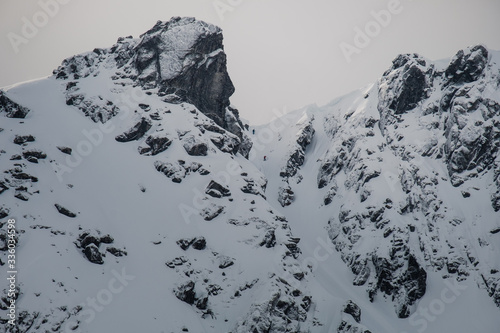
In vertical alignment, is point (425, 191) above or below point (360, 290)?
above

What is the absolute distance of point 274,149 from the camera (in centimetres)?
12088

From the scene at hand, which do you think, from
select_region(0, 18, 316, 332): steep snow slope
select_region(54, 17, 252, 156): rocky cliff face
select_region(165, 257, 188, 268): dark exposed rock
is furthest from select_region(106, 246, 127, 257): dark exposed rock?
select_region(54, 17, 252, 156): rocky cliff face

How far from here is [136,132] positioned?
3029 inches

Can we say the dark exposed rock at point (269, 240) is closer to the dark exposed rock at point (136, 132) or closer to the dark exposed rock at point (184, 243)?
the dark exposed rock at point (184, 243)

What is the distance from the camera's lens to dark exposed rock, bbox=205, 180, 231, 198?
6712 centimetres

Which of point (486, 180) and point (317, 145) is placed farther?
point (317, 145)

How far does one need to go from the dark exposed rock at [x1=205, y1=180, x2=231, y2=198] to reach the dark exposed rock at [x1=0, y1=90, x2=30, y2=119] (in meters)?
38.1

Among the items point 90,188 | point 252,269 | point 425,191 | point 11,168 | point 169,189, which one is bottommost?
point 425,191

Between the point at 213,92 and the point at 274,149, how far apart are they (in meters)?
34.7

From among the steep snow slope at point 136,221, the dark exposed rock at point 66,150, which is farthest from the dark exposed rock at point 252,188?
the dark exposed rock at point 66,150

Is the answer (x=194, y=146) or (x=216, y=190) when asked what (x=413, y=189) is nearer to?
(x=216, y=190)

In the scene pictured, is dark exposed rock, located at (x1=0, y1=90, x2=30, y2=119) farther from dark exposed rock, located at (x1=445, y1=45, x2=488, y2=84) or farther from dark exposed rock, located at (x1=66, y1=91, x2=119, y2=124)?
dark exposed rock, located at (x1=445, y1=45, x2=488, y2=84)

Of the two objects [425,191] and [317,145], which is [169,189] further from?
[317,145]

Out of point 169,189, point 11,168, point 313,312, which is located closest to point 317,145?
point 169,189
